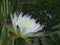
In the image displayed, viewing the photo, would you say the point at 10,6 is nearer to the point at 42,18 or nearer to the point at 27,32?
the point at 27,32

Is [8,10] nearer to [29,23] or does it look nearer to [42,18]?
[29,23]

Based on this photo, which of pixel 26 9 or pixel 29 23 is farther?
pixel 26 9

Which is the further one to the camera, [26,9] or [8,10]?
[26,9]

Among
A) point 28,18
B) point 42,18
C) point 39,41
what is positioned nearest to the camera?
point 28,18

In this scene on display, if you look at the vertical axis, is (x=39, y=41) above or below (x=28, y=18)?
below

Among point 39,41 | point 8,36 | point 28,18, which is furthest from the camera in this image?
point 39,41

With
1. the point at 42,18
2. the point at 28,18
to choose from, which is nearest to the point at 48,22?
the point at 42,18

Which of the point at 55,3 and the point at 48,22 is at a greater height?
the point at 55,3

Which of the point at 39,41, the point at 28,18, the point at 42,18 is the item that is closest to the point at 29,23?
the point at 28,18

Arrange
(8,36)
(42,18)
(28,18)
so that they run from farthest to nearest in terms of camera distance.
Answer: (42,18) → (28,18) → (8,36)
